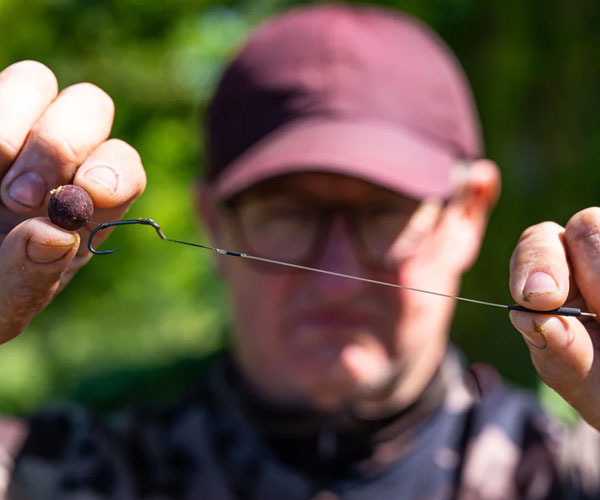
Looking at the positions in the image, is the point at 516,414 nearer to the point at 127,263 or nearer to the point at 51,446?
the point at 51,446

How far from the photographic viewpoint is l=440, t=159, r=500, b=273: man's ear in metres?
2.27

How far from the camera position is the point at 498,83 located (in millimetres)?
3768

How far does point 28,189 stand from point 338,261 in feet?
3.16

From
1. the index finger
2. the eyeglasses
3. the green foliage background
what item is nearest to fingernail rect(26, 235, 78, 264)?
the index finger

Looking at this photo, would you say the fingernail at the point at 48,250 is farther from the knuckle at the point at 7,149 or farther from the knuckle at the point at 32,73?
the knuckle at the point at 32,73

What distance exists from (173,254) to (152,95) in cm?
102

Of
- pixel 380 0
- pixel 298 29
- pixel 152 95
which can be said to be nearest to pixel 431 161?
pixel 298 29

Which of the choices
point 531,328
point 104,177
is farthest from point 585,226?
point 104,177

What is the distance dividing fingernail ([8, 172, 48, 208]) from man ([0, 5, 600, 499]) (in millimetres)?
891

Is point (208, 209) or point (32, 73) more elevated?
point (32, 73)

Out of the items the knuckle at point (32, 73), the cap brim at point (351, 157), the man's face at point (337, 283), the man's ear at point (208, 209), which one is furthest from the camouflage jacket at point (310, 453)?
the knuckle at point (32, 73)

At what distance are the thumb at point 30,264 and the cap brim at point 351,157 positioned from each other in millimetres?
970

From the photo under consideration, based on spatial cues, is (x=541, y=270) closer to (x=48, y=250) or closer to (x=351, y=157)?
(x=48, y=250)

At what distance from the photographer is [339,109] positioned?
2.13 m
